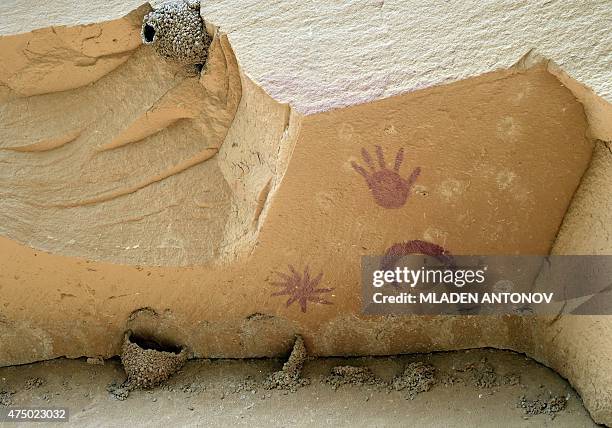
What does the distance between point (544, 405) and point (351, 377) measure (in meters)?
0.44

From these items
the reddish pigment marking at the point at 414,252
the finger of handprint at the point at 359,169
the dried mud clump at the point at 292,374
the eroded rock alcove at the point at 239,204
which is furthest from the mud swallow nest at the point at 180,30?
the dried mud clump at the point at 292,374

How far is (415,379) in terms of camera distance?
191cm

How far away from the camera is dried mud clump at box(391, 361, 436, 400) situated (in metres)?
1.89

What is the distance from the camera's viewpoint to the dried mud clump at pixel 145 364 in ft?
6.51

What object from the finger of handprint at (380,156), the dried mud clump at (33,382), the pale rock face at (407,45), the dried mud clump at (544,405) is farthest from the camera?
the dried mud clump at (33,382)

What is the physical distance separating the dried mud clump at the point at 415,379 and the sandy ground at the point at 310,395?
0.01 metres

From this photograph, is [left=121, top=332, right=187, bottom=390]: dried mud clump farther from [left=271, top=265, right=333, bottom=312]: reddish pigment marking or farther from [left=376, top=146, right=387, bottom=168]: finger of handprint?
[left=376, top=146, right=387, bottom=168]: finger of handprint

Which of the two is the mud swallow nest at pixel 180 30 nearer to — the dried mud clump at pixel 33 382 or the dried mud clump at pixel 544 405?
the dried mud clump at pixel 33 382

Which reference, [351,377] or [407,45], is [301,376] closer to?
[351,377]

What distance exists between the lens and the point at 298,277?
74.2 inches

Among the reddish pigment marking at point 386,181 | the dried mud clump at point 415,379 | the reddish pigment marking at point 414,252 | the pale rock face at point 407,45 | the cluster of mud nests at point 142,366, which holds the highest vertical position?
the pale rock face at point 407,45

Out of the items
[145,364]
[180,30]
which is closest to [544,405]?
[145,364]

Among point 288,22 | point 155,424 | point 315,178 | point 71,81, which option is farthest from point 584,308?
point 71,81

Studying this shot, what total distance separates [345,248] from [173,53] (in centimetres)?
58
